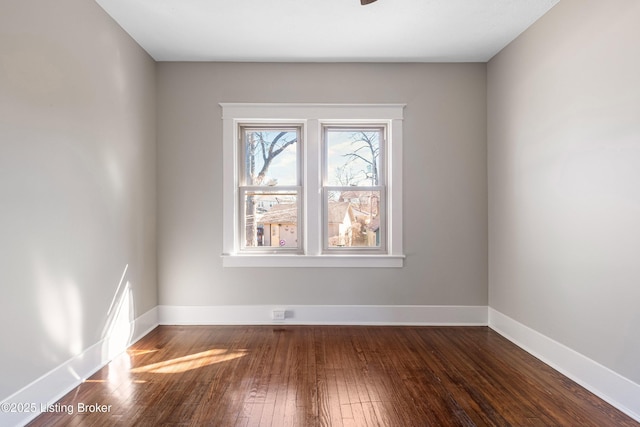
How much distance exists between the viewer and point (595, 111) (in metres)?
2.26

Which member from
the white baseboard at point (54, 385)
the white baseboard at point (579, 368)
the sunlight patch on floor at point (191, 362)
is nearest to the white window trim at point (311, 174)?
the sunlight patch on floor at point (191, 362)

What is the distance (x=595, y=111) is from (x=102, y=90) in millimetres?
3580

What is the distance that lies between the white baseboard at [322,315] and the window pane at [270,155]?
138 cm

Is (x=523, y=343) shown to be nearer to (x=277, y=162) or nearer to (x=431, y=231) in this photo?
(x=431, y=231)

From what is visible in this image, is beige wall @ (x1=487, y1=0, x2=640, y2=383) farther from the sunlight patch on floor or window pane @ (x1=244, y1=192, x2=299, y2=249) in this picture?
the sunlight patch on floor

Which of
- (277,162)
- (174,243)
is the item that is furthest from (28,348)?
(277,162)

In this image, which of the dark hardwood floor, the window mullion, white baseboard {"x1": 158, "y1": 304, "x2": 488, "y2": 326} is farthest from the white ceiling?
the dark hardwood floor

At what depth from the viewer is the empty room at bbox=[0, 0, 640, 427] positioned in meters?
2.03

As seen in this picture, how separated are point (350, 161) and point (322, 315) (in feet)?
5.51

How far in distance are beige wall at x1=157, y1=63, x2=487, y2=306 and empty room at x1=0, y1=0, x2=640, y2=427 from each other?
0.02 meters

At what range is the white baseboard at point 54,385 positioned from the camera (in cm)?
186

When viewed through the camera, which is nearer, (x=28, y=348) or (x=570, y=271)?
(x=28, y=348)

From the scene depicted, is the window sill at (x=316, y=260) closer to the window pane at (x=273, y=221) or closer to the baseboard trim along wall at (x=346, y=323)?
the window pane at (x=273, y=221)

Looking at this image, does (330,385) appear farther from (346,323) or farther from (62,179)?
(62,179)
